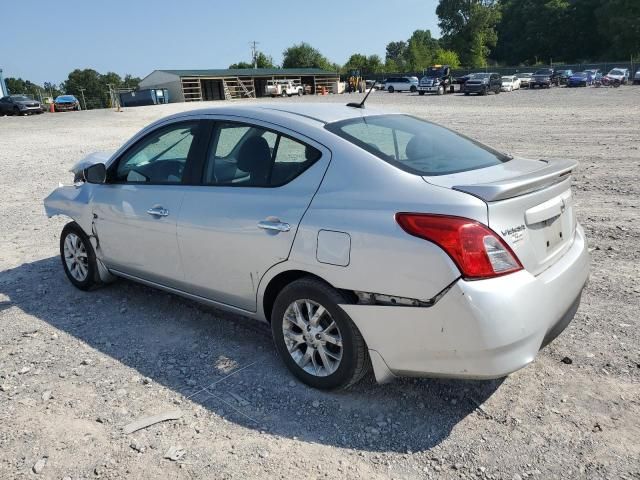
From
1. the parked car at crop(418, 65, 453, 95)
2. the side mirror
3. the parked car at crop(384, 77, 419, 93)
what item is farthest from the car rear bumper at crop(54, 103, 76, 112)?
the side mirror

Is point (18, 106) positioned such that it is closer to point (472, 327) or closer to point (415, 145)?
point (415, 145)

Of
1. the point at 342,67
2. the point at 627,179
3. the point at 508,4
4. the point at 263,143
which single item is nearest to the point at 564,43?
the point at 508,4

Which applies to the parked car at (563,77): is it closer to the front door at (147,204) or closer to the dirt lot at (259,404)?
the dirt lot at (259,404)

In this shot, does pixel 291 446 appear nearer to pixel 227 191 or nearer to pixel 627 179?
pixel 227 191

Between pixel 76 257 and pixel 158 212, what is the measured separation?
1591 mm

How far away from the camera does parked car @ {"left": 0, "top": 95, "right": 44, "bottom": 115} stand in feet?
132

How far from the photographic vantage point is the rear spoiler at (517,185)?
2.71 meters

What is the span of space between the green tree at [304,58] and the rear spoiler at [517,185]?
116285mm

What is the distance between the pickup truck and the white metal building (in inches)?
103

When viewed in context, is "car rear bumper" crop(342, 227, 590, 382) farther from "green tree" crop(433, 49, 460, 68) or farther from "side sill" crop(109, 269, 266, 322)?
"green tree" crop(433, 49, 460, 68)

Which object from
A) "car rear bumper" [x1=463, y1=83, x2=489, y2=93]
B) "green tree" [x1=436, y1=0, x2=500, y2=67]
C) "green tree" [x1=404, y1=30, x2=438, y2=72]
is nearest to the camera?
"car rear bumper" [x1=463, y1=83, x2=489, y2=93]

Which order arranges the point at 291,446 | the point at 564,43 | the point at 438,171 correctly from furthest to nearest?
the point at 564,43, the point at 438,171, the point at 291,446

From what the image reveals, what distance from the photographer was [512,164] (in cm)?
351

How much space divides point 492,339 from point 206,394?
1.81 meters
